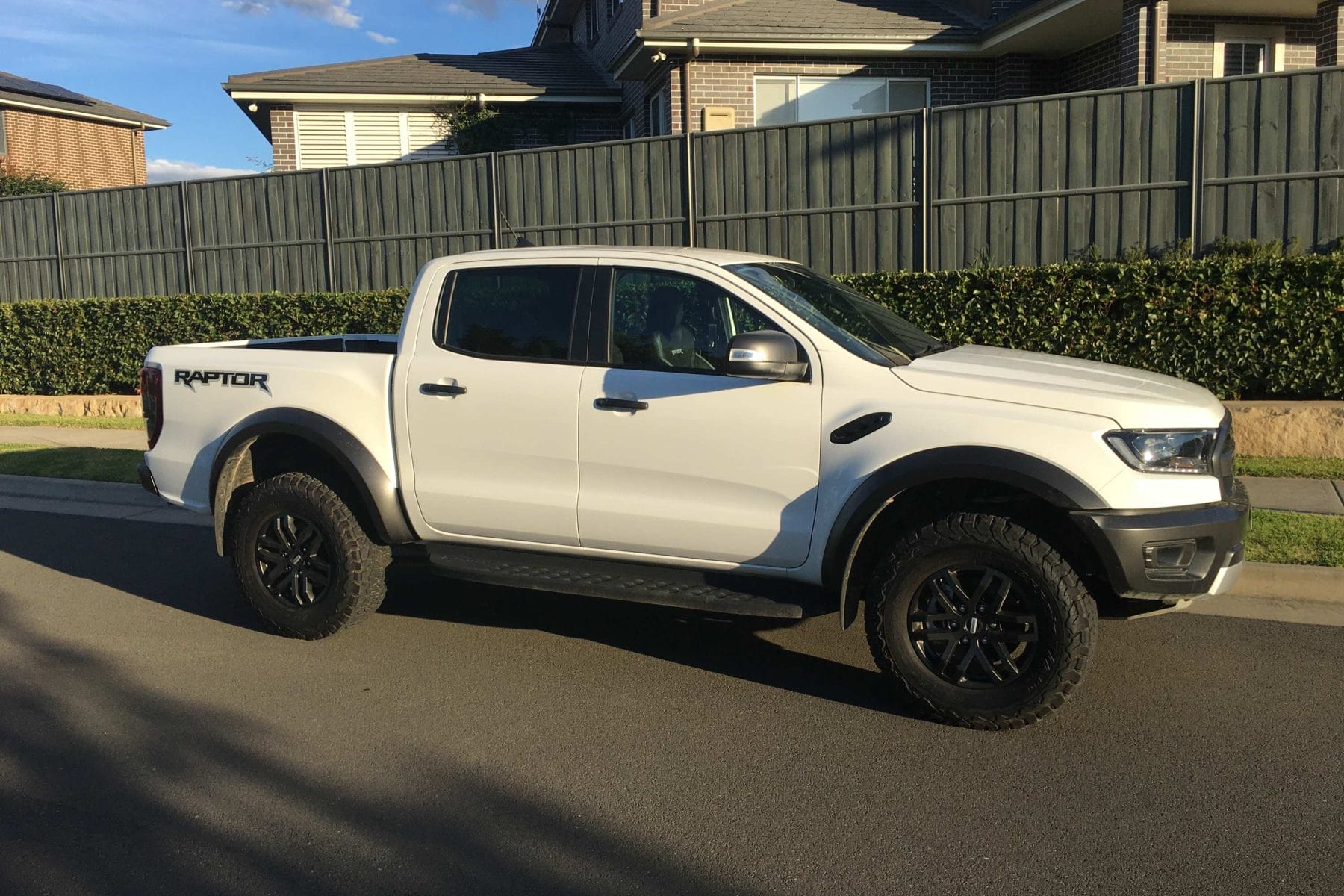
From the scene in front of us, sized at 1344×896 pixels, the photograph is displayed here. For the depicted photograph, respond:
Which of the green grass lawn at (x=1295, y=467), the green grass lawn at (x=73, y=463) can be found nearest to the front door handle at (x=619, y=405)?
the green grass lawn at (x=1295, y=467)

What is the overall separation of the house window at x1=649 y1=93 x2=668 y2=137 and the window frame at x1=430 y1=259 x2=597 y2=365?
11.9 meters

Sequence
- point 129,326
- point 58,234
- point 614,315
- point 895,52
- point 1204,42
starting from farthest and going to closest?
point 58,234
point 895,52
point 129,326
point 1204,42
point 614,315

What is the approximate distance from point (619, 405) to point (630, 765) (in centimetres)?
160

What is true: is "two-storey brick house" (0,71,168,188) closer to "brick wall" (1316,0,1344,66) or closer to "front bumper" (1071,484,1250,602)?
"brick wall" (1316,0,1344,66)

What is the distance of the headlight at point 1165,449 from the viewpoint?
4.45 m

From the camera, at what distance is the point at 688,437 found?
16.5ft

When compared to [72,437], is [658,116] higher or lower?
higher

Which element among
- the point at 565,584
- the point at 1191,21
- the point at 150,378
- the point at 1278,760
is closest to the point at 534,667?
the point at 565,584

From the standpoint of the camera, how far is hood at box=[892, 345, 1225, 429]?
4.48 metres

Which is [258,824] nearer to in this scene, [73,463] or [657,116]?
[73,463]

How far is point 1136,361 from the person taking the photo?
10055 mm

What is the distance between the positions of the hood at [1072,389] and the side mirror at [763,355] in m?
0.46

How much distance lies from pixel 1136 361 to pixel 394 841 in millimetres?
8217

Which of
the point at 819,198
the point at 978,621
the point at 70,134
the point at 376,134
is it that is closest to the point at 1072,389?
the point at 978,621
